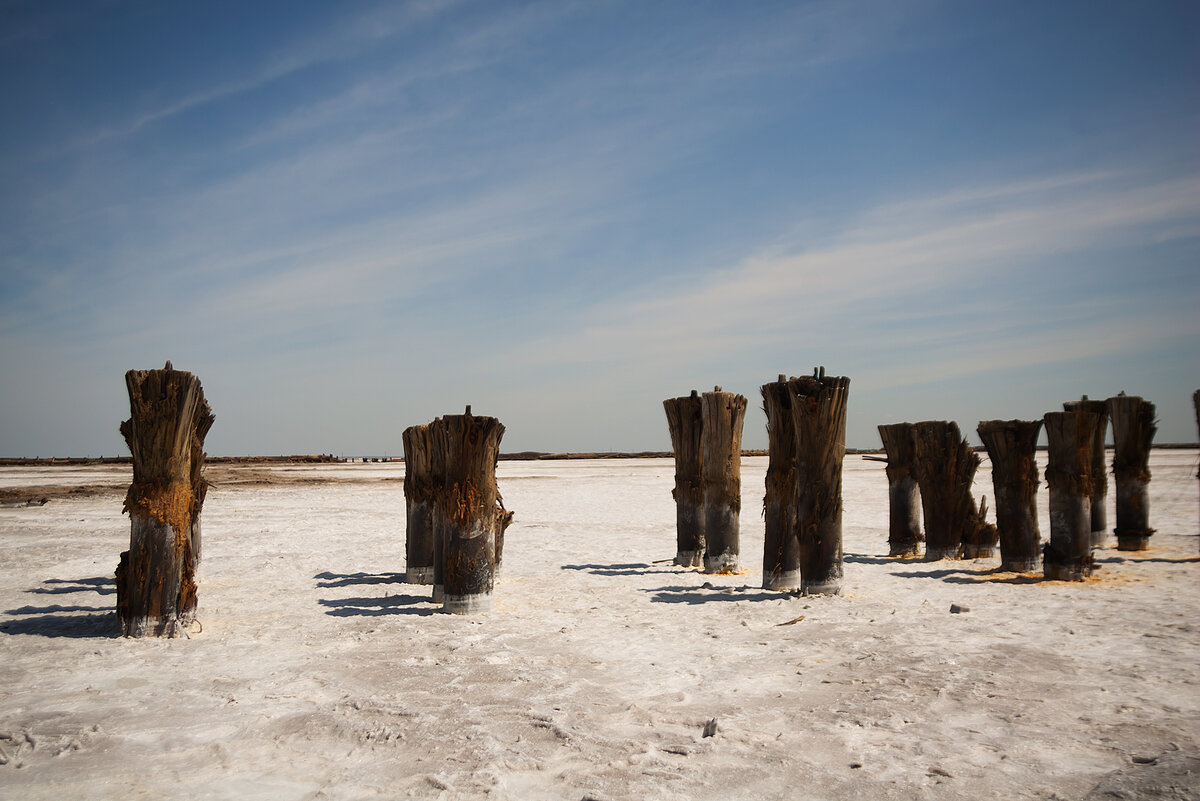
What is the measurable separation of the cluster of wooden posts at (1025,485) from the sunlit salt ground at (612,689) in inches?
26.2

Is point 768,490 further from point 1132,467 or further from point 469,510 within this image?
point 1132,467

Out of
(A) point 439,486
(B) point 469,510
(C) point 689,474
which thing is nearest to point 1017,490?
(C) point 689,474

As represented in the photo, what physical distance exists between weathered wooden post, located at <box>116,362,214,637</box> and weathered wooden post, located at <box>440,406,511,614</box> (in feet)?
7.41

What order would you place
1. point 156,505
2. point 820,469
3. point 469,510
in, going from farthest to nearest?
1. point 820,469
2. point 469,510
3. point 156,505

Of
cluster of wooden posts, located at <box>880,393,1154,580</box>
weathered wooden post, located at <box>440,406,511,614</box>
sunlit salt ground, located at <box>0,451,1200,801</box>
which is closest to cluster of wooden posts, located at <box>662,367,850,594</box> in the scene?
sunlit salt ground, located at <box>0,451,1200,801</box>

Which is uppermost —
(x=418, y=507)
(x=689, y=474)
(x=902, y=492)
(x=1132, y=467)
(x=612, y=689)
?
(x=1132, y=467)

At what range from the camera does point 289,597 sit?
8492 mm

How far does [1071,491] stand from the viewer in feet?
29.6

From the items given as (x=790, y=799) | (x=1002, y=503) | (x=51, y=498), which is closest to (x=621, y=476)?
(x=51, y=498)

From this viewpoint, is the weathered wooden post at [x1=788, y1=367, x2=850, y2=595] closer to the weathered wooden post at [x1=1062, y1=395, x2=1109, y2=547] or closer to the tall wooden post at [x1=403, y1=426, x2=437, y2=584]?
the weathered wooden post at [x1=1062, y1=395, x2=1109, y2=547]

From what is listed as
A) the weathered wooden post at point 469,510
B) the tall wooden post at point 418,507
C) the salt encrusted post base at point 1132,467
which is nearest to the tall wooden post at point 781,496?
the weathered wooden post at point 469,510

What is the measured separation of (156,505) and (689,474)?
6.50 metres

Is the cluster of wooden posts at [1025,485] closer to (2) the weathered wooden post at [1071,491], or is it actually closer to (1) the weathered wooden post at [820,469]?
(2) the weathered wooden post at [1071,491]

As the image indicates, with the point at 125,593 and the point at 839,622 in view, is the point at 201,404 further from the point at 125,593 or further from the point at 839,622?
the point at 839,622
